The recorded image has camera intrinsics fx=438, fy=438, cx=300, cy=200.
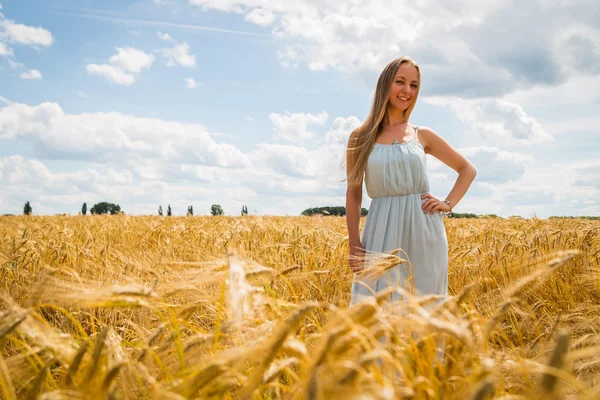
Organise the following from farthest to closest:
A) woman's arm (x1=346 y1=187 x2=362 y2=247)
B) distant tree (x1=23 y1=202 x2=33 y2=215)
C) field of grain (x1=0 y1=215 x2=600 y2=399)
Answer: distant tree (x1=23 y1=202 x2=33 y2=215), woman's arm (x1=346 y1=187 x2=362 y2=247), field of grain (x1=0 y1=215 x2=600 y2=399)

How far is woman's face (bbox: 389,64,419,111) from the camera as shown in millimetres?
3064

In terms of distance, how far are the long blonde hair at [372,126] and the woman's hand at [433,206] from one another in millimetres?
483

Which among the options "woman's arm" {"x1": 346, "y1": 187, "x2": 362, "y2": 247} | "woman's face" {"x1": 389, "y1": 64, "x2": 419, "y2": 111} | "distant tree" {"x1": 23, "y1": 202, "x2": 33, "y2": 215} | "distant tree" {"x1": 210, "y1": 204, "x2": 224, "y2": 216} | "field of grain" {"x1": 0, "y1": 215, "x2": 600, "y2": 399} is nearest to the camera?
"field of grain" {"x1": 0, "y1": 215, "x2": 600, "y2": 399}

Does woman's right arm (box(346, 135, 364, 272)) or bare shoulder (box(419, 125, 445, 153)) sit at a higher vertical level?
bare shoulder (box(419, 125, 445, 153))

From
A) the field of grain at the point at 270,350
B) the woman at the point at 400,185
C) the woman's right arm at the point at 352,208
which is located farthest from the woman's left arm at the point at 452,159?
the field of grain at the point at 270,350

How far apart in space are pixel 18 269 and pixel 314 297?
7.96 ft

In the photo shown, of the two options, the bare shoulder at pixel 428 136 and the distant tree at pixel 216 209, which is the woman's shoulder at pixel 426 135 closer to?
the bare shoulder at pixel 428 136

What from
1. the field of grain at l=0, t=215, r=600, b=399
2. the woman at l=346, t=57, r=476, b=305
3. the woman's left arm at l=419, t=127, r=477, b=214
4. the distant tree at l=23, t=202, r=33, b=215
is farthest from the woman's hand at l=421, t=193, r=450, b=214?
the distant tree at l=23, t=202, r=33, b=215

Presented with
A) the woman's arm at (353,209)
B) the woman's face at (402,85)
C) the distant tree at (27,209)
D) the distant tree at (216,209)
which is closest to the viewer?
the woman's face at (402,85)

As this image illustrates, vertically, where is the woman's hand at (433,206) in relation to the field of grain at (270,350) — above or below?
above

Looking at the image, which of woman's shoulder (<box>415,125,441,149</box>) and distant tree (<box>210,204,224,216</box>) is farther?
distant tree (<box>210,204,224,216</box>)

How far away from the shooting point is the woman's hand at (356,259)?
2881mm

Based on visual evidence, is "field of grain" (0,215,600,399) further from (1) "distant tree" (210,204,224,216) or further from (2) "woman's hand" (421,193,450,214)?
(1) "distant tree" (210,204,224,216)

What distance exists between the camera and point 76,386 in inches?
43.4
